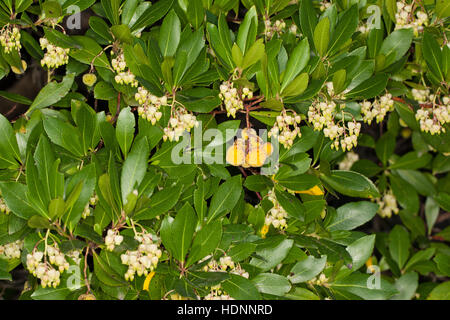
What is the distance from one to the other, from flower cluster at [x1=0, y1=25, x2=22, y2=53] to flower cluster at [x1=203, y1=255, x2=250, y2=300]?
898mm

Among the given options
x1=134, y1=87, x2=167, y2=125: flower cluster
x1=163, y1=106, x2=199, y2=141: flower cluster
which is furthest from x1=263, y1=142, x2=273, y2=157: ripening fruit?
x1=134, y1=87, x2=167, y2=125: flower cluster

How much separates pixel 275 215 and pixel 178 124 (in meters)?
0.44

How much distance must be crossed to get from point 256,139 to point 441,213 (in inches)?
83.3

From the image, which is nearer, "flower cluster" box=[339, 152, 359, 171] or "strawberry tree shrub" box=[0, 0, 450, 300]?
"strawberry tree shrub" box=[0, 0, 450, 300]

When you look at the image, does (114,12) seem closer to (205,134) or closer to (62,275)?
Answer: (205,134)

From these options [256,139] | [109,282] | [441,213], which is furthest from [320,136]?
[441,213]

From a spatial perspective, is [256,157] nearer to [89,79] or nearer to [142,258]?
[142,258]

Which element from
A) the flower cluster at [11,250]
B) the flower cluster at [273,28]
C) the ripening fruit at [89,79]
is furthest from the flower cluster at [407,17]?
the flower cluster at [11,250]

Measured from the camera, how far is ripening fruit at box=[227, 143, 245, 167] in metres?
1.61

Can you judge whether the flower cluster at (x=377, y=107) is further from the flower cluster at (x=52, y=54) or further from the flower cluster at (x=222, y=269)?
the flower cluster at (x=52, y=54)

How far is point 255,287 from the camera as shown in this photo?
155 cm

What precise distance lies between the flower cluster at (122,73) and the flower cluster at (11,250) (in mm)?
632

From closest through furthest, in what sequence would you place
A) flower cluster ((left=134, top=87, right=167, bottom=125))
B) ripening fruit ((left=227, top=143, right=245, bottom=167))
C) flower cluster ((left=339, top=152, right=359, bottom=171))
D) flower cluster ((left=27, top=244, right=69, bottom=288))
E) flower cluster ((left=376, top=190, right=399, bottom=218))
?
flower cluster ((left=27, top=244, right=69, bottom=288))
flower cluster ((left=134, top=87, right=167, bottom=125))
ripening fruit ((left=227, top=143, right=245, bottom=167))
flower cluster ((left=376, top=190, right=399, bottom=218))
flower cluster ((left=339, top=152, right=359, bottom=171))

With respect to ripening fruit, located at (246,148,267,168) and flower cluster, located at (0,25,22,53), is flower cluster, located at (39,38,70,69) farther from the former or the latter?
ripening fruit, located at (246,148,267,168)
